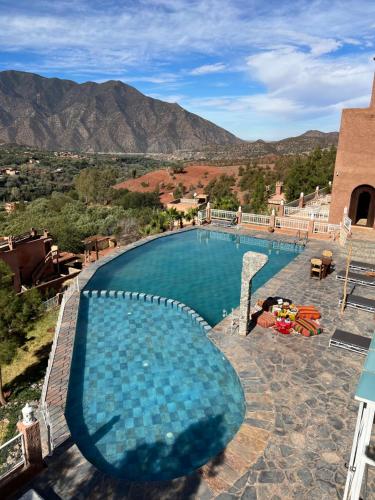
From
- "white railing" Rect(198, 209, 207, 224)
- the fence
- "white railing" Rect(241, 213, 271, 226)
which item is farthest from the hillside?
the fence

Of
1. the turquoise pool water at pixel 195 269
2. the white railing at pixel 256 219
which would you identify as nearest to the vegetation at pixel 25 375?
the turquoise pool water at pixel 195 269

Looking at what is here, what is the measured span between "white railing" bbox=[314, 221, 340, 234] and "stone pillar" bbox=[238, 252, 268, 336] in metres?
11.4

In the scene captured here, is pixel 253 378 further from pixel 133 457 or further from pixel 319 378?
pixel 133 457

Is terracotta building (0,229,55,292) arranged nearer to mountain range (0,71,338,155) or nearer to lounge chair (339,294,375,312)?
lounge chair (339,294,375,312)

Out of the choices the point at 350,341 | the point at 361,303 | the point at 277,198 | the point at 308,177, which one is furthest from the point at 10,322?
the point at 308,177

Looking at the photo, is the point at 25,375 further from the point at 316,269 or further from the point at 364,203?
the point at 364,203

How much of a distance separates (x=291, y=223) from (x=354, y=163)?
14.7ft

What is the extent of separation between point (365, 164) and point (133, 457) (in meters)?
17.4

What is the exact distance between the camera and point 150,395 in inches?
309

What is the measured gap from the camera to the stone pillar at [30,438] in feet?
17.5

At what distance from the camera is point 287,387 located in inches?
292

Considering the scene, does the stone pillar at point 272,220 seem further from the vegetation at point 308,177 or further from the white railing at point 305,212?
the vegetation at point 308,177

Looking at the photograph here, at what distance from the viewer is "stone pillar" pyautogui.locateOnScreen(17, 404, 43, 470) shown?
5.34m

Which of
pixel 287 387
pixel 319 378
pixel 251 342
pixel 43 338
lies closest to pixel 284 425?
pixel 287 387
